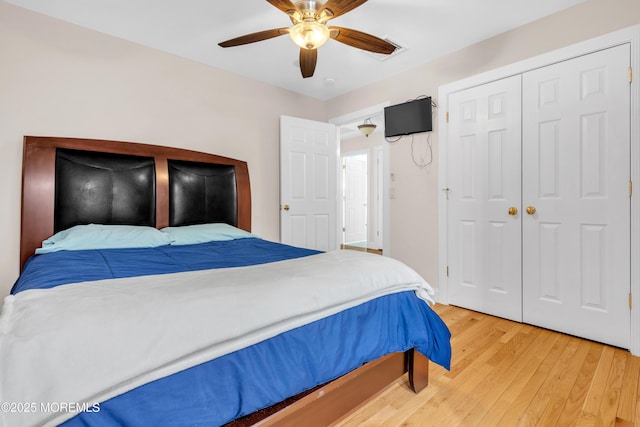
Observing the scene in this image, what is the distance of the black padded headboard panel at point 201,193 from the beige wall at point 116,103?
267 millimetres

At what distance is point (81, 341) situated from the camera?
739 millimetres

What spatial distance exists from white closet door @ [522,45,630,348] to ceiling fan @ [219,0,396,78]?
1.47 metres

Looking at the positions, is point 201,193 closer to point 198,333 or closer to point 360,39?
point 360,39

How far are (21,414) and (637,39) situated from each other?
11.7 ft

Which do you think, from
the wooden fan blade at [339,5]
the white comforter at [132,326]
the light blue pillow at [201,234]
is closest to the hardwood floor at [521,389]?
the white comforter at [132,326]

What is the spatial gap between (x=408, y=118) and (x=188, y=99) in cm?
240

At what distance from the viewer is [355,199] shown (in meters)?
7.36

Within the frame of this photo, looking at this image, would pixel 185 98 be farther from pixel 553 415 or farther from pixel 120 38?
pixel 553 415

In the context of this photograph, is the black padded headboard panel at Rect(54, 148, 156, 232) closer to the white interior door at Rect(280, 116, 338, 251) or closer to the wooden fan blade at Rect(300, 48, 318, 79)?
the white interior door at Rect(280, 116, 338, 251)

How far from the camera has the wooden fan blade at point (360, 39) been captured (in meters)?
2.03

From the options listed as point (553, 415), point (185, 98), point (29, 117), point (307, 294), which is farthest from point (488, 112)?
point (29, 117)

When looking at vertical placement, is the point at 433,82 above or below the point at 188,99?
above

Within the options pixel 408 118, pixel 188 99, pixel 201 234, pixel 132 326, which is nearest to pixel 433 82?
pixel 408 118

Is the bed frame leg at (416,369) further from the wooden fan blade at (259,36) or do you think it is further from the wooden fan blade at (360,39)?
the wooden fan blade at (259,36)
